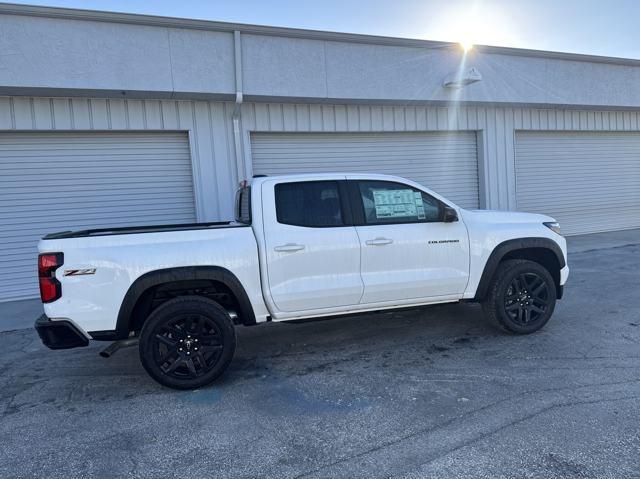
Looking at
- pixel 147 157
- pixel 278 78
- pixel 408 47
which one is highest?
pixel 408 47

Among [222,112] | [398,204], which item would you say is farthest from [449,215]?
[222,112]

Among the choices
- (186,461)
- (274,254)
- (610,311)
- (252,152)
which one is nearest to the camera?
(186,461)

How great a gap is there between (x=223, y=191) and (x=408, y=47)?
203 inches

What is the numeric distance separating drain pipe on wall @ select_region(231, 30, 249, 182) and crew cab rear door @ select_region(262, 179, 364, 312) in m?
4.66

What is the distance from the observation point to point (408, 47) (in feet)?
32.8

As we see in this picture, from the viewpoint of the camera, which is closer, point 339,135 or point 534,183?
point 339,135

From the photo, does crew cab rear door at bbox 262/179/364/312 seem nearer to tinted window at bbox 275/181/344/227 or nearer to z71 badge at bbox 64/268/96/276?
tinted window at bbox 275/181/344/227

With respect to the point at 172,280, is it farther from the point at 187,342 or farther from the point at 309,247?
the point at 309,247

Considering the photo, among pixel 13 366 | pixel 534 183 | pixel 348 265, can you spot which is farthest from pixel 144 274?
pixel 534 183

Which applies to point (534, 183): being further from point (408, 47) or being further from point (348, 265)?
point (348, 265)

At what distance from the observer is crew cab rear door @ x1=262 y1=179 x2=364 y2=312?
429 centimetres

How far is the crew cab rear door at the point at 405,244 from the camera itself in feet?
14.9

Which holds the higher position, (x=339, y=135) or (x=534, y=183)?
(x=339, y=135)

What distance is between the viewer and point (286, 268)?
4277mm
